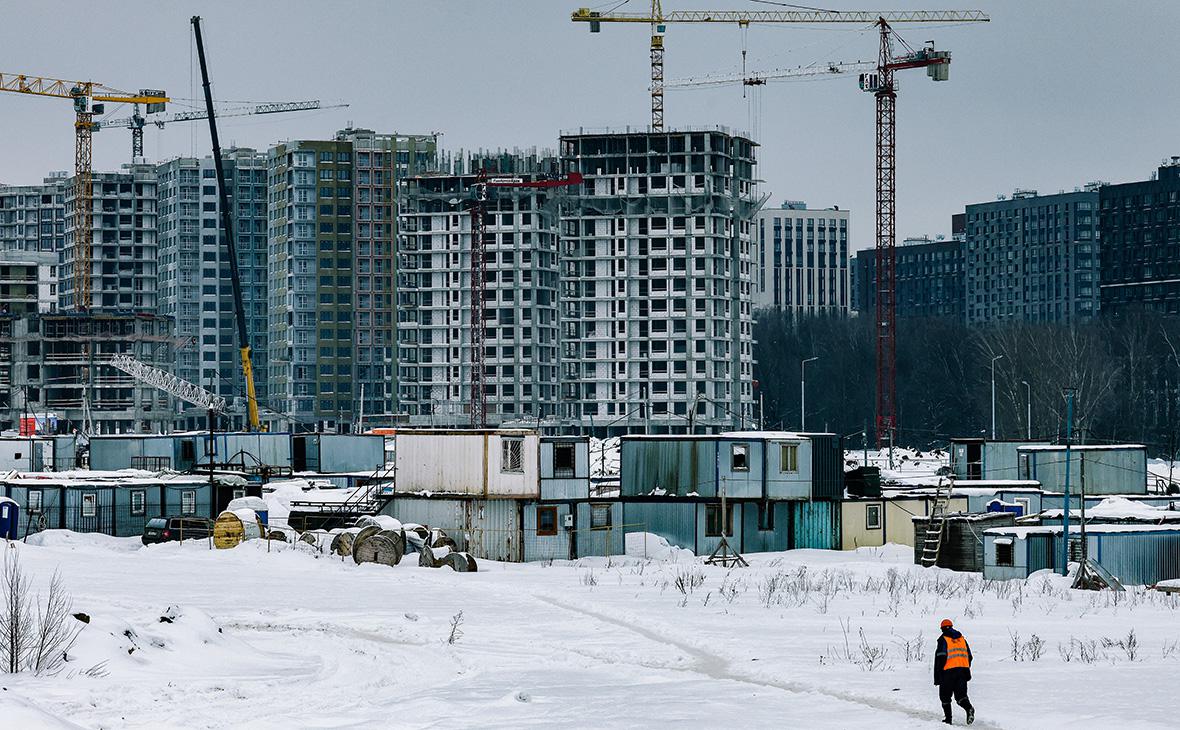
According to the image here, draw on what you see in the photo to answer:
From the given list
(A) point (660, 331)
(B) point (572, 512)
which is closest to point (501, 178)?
(A) point (660, 331)

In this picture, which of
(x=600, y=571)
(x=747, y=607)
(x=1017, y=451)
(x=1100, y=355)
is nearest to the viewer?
(x=747, y=607)

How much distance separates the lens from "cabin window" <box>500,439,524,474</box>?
60.5 metres

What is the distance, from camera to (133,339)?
180 m

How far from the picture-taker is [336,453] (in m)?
93.8

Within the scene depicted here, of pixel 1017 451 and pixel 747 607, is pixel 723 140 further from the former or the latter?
pixel 747 607

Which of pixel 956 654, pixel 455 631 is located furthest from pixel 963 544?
pixel 956 654

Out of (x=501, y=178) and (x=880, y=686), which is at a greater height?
(x=501, y=178)

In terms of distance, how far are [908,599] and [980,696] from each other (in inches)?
640

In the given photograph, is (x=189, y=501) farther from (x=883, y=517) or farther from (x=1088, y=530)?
(x=1088, y=530)

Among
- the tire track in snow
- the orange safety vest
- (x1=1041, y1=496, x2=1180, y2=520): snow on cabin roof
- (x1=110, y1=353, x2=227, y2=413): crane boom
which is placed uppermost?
(x1=110, y1=353, x2=227, y2=413): crane boom

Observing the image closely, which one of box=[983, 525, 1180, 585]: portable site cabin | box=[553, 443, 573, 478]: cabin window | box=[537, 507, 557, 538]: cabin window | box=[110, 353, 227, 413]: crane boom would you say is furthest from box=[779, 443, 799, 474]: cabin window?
box=[110, 353, 227, 413]: crane boom

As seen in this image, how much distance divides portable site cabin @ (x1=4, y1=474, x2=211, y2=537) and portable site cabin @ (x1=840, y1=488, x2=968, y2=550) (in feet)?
87.6

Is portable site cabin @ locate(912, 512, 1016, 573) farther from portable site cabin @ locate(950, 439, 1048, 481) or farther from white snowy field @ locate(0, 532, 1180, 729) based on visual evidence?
portable site cabin @ locate(950, 439, 1048, 481)

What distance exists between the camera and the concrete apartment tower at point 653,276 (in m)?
174
